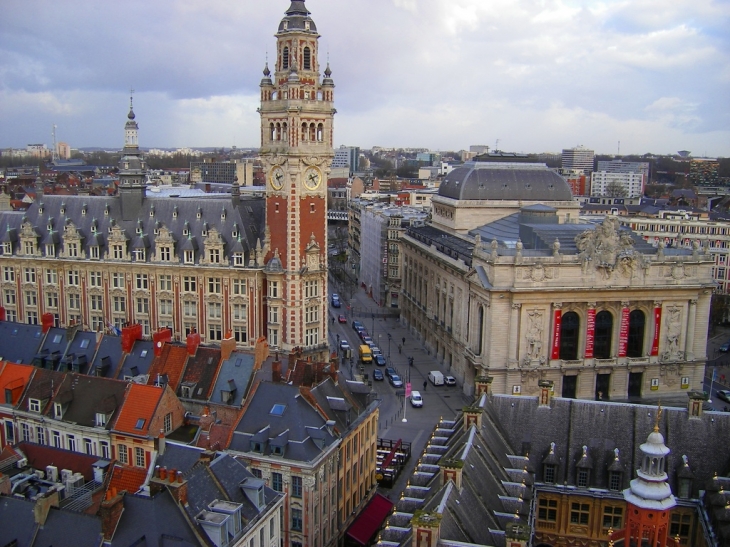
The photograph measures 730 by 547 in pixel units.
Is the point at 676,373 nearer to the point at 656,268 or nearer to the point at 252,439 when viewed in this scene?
the point at 656,268

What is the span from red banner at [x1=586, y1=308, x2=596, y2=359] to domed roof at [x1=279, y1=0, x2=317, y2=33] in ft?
146

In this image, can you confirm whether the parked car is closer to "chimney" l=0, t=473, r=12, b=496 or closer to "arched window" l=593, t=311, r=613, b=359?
"arched window" l=593, t=311, r=613, b=359

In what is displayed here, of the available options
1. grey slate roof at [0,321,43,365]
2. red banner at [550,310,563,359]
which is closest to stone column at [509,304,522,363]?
red banner at [550,310,563,359]

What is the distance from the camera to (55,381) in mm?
59219

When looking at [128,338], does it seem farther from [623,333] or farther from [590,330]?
[623,333]

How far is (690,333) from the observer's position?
90.0 m

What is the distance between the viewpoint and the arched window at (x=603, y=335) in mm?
88375

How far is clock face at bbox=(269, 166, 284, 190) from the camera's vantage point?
83.6 metres

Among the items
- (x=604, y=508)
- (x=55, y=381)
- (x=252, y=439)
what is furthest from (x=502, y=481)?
(x=55, y=381)

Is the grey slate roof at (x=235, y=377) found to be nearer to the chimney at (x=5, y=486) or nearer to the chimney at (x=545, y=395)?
the chimney at (x=5, y=486)

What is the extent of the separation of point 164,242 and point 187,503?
174 feet

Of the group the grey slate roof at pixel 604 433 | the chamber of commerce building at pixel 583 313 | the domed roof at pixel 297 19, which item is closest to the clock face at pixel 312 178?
the domed roof at pixel 297 19

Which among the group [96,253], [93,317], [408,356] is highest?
[96,253]

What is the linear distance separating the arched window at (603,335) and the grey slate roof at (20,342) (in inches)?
2344
